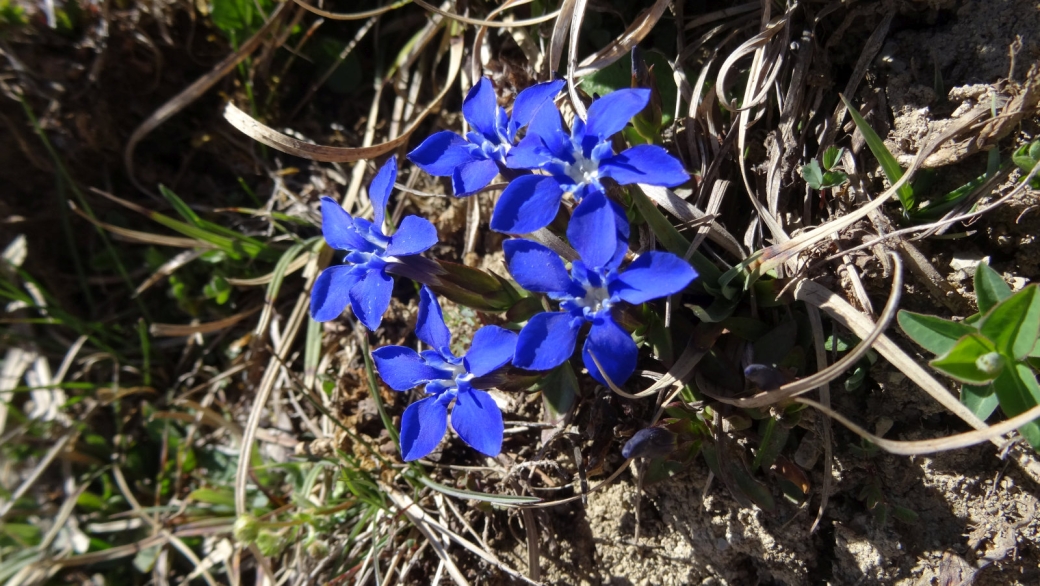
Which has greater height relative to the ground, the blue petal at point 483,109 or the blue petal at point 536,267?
the blue petal at point 483,109

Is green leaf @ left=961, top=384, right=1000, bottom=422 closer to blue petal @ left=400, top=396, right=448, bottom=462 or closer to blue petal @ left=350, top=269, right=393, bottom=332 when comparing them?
blue petal @ left=400, top=396, right=448, bottom=462

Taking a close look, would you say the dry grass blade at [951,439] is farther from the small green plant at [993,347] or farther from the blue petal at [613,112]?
the blue petal at [613,112]

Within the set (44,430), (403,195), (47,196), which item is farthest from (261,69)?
(44,430)

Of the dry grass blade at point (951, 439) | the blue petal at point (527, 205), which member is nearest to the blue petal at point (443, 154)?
the blue petal at point (527, 205)

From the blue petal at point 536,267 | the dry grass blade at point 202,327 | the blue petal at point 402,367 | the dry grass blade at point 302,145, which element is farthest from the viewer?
the dry grass blade at point 202,327

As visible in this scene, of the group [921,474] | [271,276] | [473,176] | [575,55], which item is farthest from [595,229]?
[271,276]

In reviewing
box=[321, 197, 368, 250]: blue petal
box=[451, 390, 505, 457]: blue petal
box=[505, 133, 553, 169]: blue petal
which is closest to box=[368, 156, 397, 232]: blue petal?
box=[321, 197, 368, 250]: blue petal

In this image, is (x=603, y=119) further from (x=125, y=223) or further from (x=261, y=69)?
(x=125, y=223)
